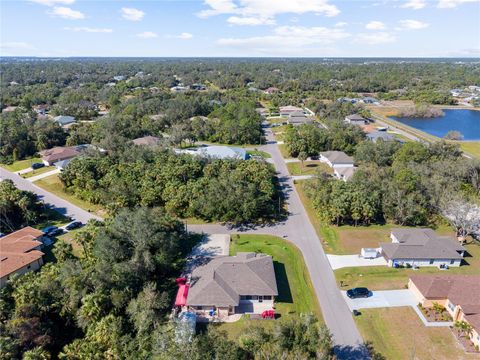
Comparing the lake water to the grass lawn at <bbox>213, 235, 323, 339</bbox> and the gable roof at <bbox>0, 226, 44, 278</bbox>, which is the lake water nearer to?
the grass lawn at <bbox>213, 235, 323, 339</bbox>

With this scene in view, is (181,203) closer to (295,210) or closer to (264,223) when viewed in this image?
(264,223)

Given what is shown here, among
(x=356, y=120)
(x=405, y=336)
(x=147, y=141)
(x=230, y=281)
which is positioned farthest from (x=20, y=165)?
(x=356, y=120)

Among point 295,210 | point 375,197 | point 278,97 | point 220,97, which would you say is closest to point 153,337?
point 295,210

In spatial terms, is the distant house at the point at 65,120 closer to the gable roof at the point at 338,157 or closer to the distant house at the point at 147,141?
the distant house at the point at 147,141

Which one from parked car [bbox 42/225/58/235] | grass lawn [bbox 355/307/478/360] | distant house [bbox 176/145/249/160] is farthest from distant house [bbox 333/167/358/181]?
parked car [bbox 42/225/58/235]

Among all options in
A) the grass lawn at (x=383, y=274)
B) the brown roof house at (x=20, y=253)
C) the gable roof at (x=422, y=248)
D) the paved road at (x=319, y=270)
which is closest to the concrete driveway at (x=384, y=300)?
the grass lawn at (x=383, y=274)

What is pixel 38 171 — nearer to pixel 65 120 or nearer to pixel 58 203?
pixel 58 203
